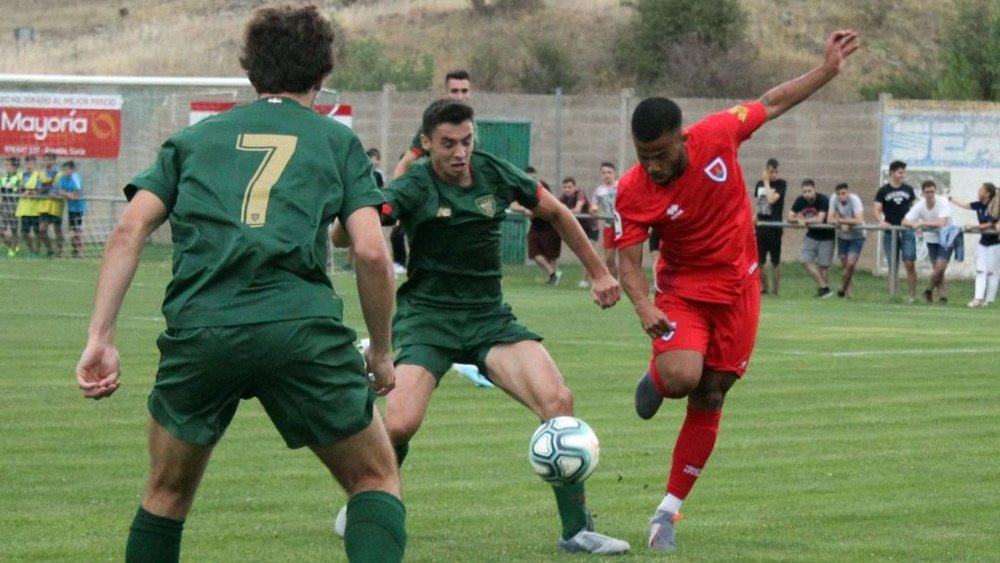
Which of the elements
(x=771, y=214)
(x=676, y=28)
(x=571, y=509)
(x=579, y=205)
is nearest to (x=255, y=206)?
(x=571, y=509)

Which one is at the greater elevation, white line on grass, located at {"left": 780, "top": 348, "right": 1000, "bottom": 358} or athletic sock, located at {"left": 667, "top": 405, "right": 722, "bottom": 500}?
athletic sock, located at {"left": 667, "top": 405, "right": 722, "bottom": 500}

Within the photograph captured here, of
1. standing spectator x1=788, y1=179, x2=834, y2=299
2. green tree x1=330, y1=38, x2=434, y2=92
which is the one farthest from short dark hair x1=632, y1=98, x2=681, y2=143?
green tree x1=330, y1=38, x2=434, y2=92

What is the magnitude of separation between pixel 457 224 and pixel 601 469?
2.46 m

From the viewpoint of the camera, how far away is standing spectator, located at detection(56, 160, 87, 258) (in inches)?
1267

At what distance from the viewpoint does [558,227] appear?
8.09 metres

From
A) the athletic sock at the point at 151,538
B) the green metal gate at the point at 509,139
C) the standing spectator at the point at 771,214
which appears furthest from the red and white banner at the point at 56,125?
the athletic sock at the point at 151,538

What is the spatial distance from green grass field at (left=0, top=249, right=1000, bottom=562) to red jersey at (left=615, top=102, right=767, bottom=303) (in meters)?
1.13

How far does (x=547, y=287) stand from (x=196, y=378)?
23.6 m

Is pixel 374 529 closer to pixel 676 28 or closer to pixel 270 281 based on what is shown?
pixel 270 281

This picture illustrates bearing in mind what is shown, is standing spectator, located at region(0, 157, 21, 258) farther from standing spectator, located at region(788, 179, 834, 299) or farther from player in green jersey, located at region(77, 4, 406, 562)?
player in green jersey, located at region(77, 4, 406, 562)

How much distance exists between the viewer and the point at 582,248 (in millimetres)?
8031

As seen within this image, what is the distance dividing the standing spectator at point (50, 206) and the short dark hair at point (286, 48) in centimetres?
2712

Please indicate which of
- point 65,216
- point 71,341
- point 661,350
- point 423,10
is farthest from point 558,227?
point 423,10

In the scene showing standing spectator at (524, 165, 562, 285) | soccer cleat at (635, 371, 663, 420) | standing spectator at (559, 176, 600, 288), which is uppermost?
soccer cleat at (635, 371, 663, 420)
